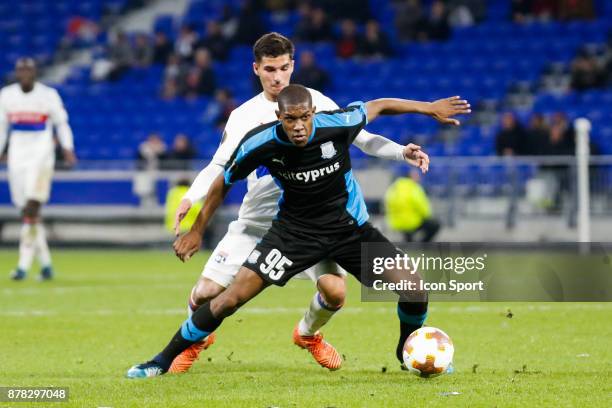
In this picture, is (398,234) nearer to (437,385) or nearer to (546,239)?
(546,239)

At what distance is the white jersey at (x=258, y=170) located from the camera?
285 inches

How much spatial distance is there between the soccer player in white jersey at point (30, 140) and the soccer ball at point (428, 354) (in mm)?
7895

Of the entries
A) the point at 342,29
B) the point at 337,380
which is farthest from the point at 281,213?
the point at 342,29

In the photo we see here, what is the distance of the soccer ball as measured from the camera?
674 centimetres

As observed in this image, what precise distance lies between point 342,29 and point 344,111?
17.9 metres

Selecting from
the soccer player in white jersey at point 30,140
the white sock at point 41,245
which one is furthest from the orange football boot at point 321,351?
the white sock at point 41,245

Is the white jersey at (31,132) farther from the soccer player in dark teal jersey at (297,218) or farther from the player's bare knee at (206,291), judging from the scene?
the soccer player in dark teal jersey at (297,218)

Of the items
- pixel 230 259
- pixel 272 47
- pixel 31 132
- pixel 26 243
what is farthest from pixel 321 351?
pixel 31 132

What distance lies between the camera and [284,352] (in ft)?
27.5

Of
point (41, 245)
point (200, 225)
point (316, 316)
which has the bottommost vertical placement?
point (316, 316)

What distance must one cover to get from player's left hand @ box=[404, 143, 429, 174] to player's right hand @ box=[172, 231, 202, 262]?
4.45ft

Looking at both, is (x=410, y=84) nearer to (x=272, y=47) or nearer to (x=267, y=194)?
(x=267, y=194)

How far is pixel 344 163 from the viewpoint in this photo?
708 cm

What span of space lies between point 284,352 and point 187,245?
72.5 inches
